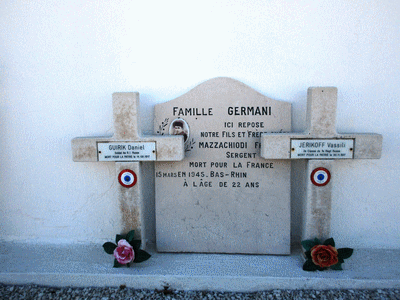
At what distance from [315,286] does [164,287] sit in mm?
1205

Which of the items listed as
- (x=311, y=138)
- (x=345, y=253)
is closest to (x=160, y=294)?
(x=345, y=253)

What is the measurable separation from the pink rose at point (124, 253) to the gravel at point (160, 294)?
0.21 metres

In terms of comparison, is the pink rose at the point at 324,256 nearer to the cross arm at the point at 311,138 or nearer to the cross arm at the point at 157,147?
the cross arm at the point at 311,138

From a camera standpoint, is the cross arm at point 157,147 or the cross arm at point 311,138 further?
the cross arm at point 157,147

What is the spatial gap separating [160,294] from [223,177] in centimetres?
110

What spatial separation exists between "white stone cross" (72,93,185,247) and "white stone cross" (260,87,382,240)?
33.8 inches

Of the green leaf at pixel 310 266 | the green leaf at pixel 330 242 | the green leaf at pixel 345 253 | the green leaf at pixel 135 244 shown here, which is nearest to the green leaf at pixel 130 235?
the green leaf at pixel 135 244

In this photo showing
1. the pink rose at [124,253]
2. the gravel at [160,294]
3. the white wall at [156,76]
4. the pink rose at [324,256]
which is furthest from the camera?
the white wall at [156,76]

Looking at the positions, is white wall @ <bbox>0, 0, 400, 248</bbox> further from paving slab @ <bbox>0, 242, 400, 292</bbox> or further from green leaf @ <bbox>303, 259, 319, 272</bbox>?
green leaf @ <bbox>303, 259, 319, 272</bbox>

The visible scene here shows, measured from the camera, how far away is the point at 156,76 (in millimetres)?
3043

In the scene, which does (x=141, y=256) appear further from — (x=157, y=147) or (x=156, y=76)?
(x=156, y=76)

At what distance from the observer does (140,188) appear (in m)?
2.91

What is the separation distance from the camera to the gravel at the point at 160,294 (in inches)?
100.0

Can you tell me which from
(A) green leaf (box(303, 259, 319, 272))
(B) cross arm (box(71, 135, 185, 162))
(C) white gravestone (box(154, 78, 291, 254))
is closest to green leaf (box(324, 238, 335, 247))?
(A) green leaf (box(303, 259, 319, 272))
